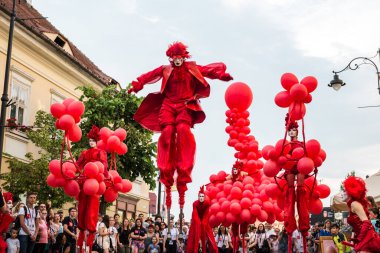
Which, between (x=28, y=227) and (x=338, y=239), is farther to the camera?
(x=338, y=239)

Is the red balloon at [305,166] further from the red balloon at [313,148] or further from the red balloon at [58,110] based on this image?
the red balloon at [58,110]

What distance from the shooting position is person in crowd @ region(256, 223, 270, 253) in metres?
13.7

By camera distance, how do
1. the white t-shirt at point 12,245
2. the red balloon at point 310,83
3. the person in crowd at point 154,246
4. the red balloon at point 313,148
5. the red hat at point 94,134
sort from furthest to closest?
the person in crowd at point 154,246
the white t-shirt at point 12,245
the red hat at point 94,134
the red balloon at point 310,83
the red balloon at point 313,148

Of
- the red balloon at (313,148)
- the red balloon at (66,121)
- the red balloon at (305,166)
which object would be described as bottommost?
the red balloon at (305,166)

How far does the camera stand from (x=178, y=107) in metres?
8.20

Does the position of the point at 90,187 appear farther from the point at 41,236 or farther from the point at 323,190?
the point at 323,190

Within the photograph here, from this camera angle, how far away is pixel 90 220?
822 centimetres

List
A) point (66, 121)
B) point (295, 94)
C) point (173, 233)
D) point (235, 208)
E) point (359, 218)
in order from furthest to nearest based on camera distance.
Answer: point (173, 233) < point (235, 208) < point (66, 121) < point (295, 94) < point (359, 218)

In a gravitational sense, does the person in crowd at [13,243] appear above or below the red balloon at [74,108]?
below

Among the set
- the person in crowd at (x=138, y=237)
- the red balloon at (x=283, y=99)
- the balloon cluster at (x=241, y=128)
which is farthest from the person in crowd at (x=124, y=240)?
the red balloon at (x=283, y=99)

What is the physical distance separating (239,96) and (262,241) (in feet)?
16.4

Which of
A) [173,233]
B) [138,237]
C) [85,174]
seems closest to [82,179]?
[85,174]

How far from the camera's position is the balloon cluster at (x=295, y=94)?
25.9 ft

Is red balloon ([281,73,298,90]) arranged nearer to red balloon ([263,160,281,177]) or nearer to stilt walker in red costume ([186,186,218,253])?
red balloon ([263,160,281,177])
